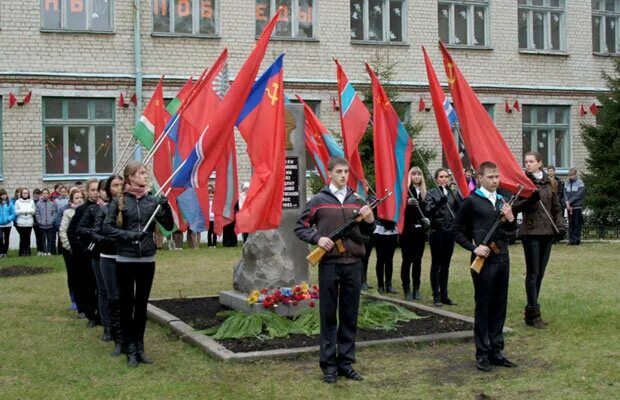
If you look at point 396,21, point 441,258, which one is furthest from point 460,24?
point 441,258

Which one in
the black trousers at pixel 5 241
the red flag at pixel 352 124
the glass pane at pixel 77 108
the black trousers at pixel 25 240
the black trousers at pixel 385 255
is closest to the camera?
the red flag at pixel 352 124

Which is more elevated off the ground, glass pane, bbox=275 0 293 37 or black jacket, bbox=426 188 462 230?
glass pane, bbox=275 0 293 37

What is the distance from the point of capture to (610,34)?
30.0 m

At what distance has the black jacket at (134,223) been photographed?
26.4 feet

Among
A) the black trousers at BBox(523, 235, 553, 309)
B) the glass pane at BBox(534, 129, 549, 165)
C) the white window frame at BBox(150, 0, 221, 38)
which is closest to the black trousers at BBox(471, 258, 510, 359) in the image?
the black trousers at BBox(523, 235, 553, 309)

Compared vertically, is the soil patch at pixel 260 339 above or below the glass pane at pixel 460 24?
below

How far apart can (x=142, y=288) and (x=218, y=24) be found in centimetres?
1758

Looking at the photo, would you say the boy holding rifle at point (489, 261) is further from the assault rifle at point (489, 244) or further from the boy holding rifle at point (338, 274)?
the boy holding rifle at point (338, 274)

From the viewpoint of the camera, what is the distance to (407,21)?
87.8 ft

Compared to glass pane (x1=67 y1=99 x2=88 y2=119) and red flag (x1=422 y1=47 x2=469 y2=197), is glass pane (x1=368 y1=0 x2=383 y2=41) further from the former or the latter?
red flag (x1=422 y1=47 x2=469 y2=197)

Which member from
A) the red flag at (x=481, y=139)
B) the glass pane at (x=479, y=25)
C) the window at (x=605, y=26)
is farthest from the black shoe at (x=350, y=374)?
the window at (x=605, y=26)

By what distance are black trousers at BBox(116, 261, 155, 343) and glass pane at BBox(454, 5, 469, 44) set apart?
21291 millimetres

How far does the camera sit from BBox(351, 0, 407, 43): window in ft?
86.4

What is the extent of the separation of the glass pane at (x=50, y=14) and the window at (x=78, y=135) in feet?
6.59
